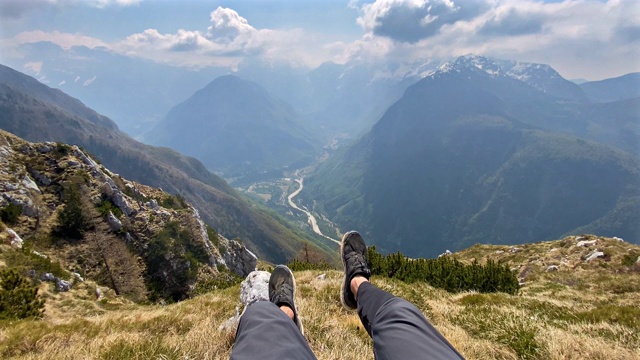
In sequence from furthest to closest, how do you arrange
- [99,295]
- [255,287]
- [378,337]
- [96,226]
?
1. [96,226]
2. [99,295]
3. [255,287]
4. [378,337]

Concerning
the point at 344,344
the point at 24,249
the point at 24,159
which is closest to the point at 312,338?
the point at 344,344

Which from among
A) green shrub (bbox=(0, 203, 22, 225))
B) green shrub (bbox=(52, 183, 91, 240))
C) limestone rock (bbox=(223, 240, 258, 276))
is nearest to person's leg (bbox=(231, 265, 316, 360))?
green shrub (bbox=(52, 183, 91, 240))

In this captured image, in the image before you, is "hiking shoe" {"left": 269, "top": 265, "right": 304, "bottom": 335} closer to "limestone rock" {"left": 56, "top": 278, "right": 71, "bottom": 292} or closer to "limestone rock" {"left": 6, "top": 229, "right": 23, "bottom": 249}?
"limestone rock" {"left": 56, "top": 278, "right": 71, "bottom": 292}

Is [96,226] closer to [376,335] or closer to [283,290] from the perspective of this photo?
[283,290]

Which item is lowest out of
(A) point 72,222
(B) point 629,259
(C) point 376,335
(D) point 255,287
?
(B) point 629,259

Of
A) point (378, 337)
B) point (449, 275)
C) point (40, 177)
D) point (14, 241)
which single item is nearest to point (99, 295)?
point (14, 241)

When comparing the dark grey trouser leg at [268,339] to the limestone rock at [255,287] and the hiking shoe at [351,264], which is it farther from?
the limestone rock at [255,287]
